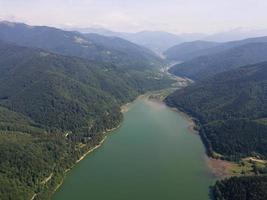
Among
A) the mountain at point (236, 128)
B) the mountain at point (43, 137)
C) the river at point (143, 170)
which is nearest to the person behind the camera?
the river at point (143, 170)

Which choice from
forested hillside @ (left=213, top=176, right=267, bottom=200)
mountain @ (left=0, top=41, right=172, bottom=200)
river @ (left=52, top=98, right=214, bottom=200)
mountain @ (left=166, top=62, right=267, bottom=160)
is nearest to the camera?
forested hillside @ (left=213, top=176, right=267, bottom=200)

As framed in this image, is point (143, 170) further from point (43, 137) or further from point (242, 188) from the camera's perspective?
point (43, 137)

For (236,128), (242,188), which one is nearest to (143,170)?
(242,188)

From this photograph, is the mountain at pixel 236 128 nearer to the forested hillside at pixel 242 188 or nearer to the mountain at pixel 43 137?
the forested hillside at pixel 242 188

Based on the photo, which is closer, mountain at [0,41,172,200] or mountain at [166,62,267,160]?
mountain at [0,41,172,200]

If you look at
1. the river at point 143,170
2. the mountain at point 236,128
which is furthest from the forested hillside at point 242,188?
the mountain at point 236,128

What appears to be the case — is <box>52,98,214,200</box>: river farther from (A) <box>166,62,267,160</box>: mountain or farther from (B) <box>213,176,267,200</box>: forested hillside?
(A) <box>166,62,267,160</box>: mountain

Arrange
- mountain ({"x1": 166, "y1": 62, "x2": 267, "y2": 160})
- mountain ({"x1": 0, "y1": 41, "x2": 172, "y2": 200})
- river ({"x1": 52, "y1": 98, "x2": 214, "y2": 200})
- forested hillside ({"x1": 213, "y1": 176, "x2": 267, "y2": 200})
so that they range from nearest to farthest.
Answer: forested hillside ({"x1": 213, "y1": 176, "x2": 267, "y2": 200}) < river ({"x1": 52, "y1": 98, "x2": 214, "y2": 200}) < mountain ({"x1": 0, "y1": 41, "x2": 172, "y2": 200}) < mountain ({"x1": 166, "y1": 62, "x2": 267, "y2": 160})

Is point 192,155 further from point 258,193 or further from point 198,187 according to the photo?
point 258,193

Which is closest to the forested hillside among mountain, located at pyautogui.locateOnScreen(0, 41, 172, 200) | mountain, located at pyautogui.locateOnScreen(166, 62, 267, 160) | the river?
the river
